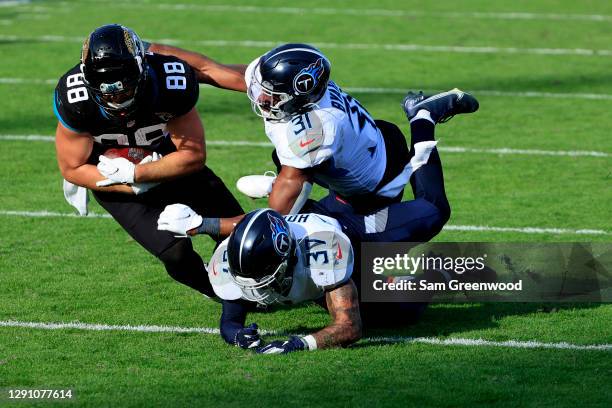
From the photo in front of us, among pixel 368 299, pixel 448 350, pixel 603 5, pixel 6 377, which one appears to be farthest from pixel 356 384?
pixel 603 5

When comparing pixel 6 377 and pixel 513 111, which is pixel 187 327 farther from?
pixel 513 111

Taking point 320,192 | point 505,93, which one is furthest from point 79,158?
point 505,93

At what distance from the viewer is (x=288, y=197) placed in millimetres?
5484

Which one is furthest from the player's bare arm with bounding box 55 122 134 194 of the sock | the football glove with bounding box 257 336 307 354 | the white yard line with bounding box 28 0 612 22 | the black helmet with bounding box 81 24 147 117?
the white yard line with bounding box 28 0 612 22

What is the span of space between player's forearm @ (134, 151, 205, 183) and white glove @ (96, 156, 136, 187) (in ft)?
0.12

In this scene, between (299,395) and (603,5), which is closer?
(299,395)

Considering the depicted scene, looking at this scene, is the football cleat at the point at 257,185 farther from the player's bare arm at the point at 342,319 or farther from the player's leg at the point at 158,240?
the player's bare arm at the point at 342,319

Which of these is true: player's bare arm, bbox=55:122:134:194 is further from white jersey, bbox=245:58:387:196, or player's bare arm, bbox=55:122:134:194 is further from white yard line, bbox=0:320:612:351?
white jersey, bbox=245:58:387:196

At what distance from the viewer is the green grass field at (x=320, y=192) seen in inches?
189

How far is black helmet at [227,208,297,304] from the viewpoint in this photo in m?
5.00

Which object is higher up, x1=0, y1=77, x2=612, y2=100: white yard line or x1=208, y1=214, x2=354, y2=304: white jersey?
x1=208, y1=214, x2=354, y2=304: white jersey

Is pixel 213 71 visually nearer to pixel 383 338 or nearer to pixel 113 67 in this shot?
pixel 113 67

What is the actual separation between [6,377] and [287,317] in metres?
1.58

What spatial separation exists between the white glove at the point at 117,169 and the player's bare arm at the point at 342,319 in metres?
1.19
